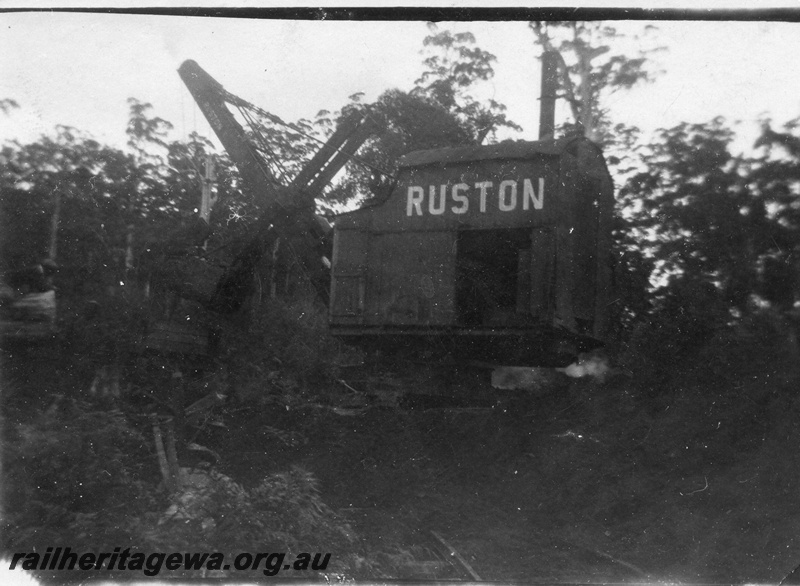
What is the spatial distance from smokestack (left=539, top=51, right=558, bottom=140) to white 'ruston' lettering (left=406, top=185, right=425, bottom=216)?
123cm

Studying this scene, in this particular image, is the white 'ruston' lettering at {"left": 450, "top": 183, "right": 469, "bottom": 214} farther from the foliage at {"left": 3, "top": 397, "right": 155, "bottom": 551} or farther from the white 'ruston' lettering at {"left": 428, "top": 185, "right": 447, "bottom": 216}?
the foliage at {"left": 3, "top": 397, "right": 155, "bottom": 551}

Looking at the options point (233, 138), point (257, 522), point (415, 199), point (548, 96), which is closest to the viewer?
point (257, 522)

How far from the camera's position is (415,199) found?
6.30 metres

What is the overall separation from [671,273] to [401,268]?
8.99 ft

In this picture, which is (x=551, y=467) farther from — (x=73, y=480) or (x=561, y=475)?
(x=73, y=480)

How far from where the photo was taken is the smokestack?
5570 mm

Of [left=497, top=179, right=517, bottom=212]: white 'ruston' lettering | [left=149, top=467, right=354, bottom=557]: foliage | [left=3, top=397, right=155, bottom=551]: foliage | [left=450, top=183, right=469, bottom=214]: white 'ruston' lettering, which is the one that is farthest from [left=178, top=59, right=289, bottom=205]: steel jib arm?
[left=149, top=467, right=354, bottom=557]: foliage

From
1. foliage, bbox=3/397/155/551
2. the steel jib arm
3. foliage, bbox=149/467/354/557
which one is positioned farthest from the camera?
the steel jib arm

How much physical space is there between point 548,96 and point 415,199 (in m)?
1.54

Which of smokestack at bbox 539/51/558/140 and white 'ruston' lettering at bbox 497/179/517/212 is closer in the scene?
smokestack at bbox 539/51/558/140

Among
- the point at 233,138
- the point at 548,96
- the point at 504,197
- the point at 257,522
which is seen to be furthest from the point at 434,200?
the point at 257,522

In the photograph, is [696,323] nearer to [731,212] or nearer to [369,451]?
[731,212]

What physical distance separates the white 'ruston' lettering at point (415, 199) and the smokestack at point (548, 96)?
1.23 meters

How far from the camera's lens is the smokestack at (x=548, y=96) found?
219 inches
